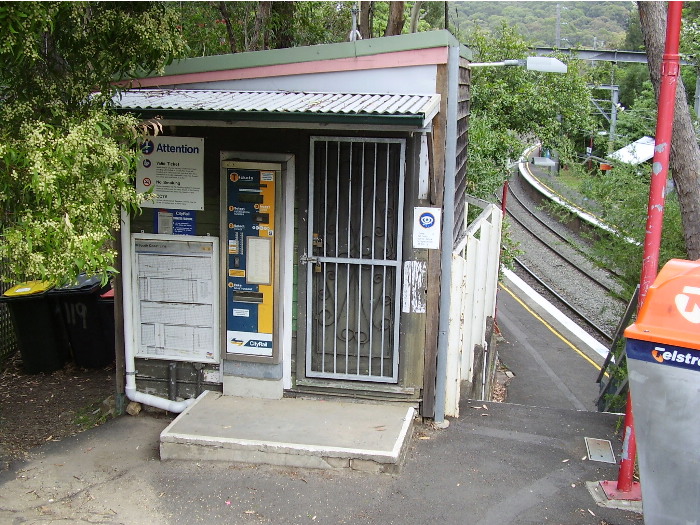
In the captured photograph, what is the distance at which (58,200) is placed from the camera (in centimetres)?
429

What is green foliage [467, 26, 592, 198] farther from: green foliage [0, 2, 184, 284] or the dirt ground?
green foliage [0, 2, 184, 284]

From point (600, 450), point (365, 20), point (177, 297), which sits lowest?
point (600, 450)

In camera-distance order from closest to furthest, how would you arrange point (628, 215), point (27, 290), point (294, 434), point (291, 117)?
point (291, 117)
point (294, 434)
point (27, 290)
point (628, 215)

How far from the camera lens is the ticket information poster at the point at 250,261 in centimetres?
660

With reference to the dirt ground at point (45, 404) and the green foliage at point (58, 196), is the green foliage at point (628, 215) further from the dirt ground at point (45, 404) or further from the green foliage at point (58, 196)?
the green foliage at point (58, 196)

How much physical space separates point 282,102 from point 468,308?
2.94 meters

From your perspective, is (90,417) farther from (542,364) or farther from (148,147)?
(542,364)

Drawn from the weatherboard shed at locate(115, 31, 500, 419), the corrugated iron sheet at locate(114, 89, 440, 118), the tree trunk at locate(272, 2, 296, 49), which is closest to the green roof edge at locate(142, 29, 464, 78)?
the weatherboard shed at locate(115, 31, 500, 419)

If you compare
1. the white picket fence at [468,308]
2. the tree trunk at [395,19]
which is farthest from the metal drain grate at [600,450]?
the tree trunk at [395,19]

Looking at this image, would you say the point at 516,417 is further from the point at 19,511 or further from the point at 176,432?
the point at 19,511

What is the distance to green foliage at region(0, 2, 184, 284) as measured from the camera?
4246 millimetres

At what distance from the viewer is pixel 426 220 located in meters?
6.44

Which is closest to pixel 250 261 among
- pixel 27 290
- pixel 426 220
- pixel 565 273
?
pixel 426 220

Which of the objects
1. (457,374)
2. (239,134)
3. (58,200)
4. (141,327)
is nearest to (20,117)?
(58,200)
